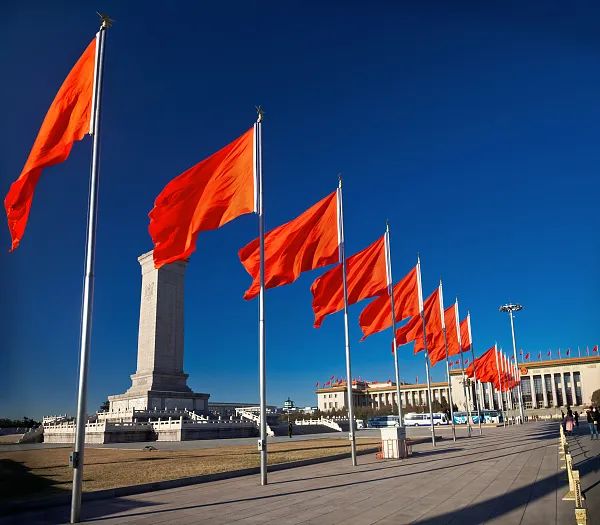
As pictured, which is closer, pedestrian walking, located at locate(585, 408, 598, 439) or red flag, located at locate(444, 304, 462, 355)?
pedestrian walking, located at locate(585, 408, 598, 439)

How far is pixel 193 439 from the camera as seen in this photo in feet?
130

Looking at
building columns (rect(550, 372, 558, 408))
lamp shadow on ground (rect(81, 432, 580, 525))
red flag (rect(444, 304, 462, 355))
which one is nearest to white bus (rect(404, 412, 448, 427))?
red flag (rect(444, 304, 462, 355))

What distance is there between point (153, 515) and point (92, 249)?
539cm

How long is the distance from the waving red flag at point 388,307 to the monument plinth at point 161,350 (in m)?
36.3

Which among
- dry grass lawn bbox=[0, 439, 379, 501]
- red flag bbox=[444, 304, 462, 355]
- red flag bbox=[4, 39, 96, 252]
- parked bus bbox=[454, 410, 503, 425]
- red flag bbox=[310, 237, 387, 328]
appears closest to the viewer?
red flag bbox=[4, 39, 96, 252]

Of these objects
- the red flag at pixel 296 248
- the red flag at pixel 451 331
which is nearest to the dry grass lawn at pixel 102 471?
the red flag at pixel 296 248

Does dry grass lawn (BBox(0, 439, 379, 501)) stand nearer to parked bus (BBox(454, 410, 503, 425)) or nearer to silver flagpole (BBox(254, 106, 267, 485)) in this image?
silver flagpole (BBox(254, 106, 267, 485))

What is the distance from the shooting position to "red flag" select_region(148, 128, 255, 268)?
1366 centimetres

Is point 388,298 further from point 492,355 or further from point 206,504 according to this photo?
point 492,355

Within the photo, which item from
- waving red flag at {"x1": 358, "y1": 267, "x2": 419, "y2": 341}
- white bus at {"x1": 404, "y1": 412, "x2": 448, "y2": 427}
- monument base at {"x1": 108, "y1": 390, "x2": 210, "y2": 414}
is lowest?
white bus at {"x1": 404, "y1": 412, "x2": 448, "y2": 427}

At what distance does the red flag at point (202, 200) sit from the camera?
13.7 m

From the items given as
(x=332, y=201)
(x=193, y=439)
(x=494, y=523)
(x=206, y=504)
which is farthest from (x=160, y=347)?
(x=494, y=523)

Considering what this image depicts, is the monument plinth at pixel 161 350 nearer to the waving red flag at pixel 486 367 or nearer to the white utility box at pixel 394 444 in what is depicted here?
the waving red flag at pixel 486 367

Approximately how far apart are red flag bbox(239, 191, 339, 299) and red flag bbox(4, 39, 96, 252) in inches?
260
